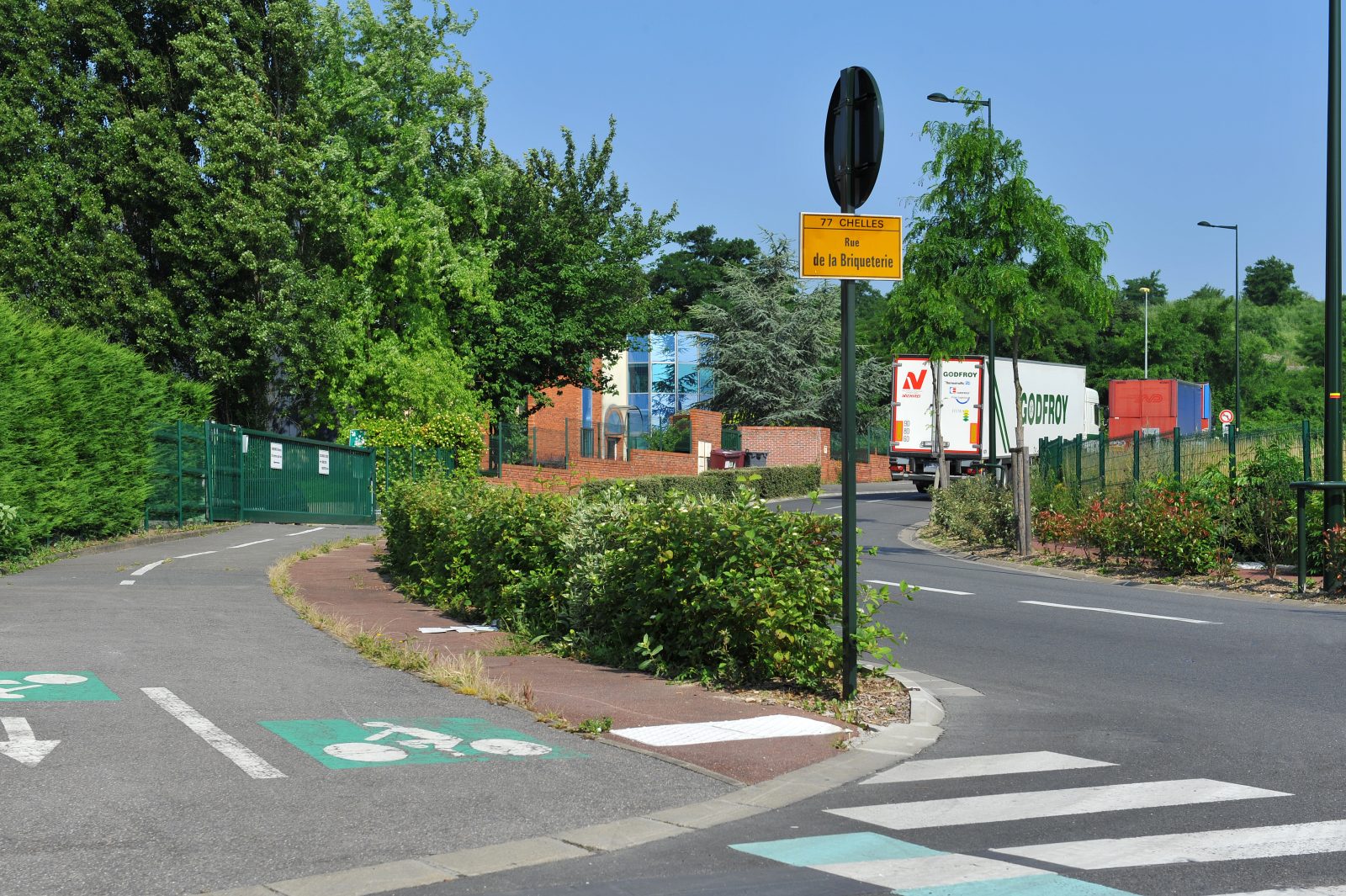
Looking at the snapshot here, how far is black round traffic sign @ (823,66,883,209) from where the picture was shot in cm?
790

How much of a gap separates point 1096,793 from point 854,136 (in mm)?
4127

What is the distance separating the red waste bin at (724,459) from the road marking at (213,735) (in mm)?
42525

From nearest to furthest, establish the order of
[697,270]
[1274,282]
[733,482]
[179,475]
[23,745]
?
[23,745], [179,475], [733,482], [697,270], [1274,282]

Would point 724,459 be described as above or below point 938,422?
below

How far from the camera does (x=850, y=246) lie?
26.1 ft

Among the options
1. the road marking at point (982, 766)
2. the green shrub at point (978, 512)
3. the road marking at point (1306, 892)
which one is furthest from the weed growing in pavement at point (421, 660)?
the green shrub at point (978, 512)

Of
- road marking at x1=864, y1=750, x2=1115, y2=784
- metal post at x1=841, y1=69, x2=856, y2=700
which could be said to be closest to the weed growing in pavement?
metal post at x1=841, y1=69, x2=856, y2=700

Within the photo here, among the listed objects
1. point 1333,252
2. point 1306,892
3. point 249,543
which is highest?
point 1333,252

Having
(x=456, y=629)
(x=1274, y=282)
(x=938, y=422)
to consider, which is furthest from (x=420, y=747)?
(x=1274, y=282)

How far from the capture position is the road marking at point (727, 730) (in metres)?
7.07

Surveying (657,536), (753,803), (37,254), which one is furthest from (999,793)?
(37,254)

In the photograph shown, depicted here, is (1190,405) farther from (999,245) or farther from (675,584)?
(675,584)

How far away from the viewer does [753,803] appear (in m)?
5.84

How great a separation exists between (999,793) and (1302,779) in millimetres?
1530
